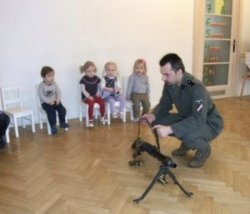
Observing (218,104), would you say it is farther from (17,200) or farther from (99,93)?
(17,200)

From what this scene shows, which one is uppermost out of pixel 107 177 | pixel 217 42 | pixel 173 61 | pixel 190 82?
pixel 217 42

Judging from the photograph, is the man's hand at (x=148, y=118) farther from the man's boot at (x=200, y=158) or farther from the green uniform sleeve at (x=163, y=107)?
the man's boot at (x=200, y=158)

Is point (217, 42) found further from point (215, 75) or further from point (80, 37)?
point (80, 37)

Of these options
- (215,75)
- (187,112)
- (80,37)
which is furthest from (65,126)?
(215,75)

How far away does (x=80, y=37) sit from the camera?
13.6ft

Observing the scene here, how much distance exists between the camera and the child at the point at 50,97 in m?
3.66

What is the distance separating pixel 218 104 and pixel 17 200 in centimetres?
386

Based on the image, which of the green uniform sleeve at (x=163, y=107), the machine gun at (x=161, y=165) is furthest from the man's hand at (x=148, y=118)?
the machine gun at (x=161, y=165)

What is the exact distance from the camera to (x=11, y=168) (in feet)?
8.93

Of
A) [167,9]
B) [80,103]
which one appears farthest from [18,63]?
[167,9]

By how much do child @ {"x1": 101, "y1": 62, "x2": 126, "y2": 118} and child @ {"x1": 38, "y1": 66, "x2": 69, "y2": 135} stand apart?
658mm

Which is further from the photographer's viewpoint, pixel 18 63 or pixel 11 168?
pixel 18 63

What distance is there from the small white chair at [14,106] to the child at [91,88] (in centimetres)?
74

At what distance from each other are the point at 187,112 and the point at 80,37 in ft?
6.99
